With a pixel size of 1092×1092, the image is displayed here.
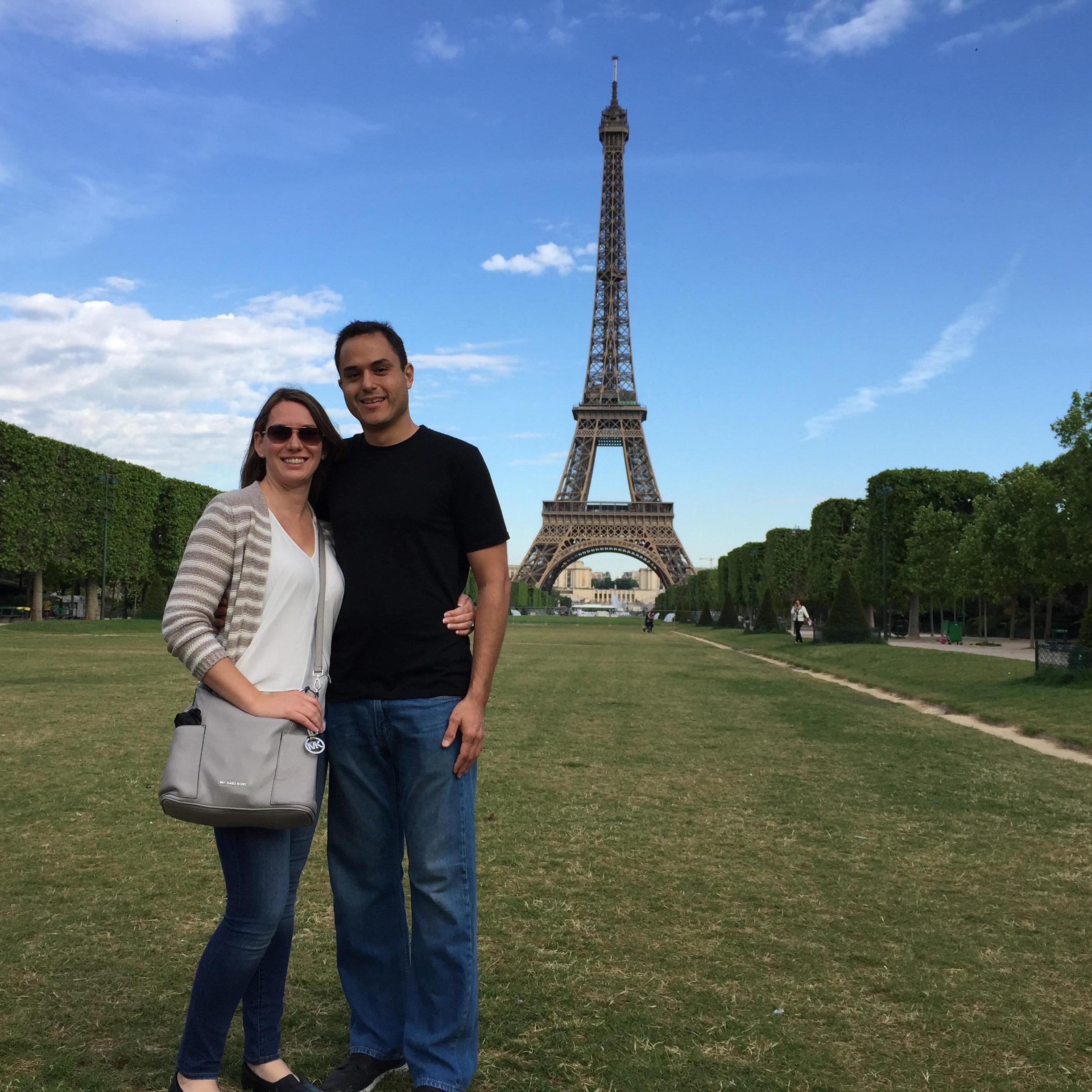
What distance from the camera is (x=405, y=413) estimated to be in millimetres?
2953

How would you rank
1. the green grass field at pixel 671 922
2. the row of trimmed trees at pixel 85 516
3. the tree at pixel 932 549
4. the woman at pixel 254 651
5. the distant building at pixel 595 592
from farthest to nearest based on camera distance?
the distant building at pixel 595 592
the tree at pixel 932 549
the row of trimmed trees at pixel 85 516
the green grass field at pixel 671 922
the woman at pixel 254 651

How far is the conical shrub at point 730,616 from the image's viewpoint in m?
53.0

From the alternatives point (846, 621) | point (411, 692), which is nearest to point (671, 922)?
point (411, 692)

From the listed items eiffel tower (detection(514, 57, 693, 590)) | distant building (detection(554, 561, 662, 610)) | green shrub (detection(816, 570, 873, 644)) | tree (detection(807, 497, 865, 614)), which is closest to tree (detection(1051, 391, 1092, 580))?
green shrub (detection(816, 570, 873, 644))

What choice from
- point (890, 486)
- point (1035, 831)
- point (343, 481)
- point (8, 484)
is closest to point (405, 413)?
point (343, 481)

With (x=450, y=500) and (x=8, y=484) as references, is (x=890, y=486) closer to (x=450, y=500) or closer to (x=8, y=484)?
(x=8, y=484)

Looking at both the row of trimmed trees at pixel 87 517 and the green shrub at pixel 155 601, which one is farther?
the green shrub at pixel 155 601

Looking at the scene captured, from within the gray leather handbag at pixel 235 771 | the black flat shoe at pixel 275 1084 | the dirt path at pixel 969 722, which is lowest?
the dirt path at pixel 969 722

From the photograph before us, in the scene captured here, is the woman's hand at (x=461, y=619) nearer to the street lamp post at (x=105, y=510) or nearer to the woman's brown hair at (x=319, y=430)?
the woman's brown hair at (x=319, y=430)

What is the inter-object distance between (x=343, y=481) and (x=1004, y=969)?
9.52 feet

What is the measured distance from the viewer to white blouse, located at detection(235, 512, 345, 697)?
2.59m

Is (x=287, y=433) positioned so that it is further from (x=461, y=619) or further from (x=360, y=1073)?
(x=360, y=1073)

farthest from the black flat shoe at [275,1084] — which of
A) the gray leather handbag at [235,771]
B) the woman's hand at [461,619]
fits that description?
the woman's hand at [461,619]

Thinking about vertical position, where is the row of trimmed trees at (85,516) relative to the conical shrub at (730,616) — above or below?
above
